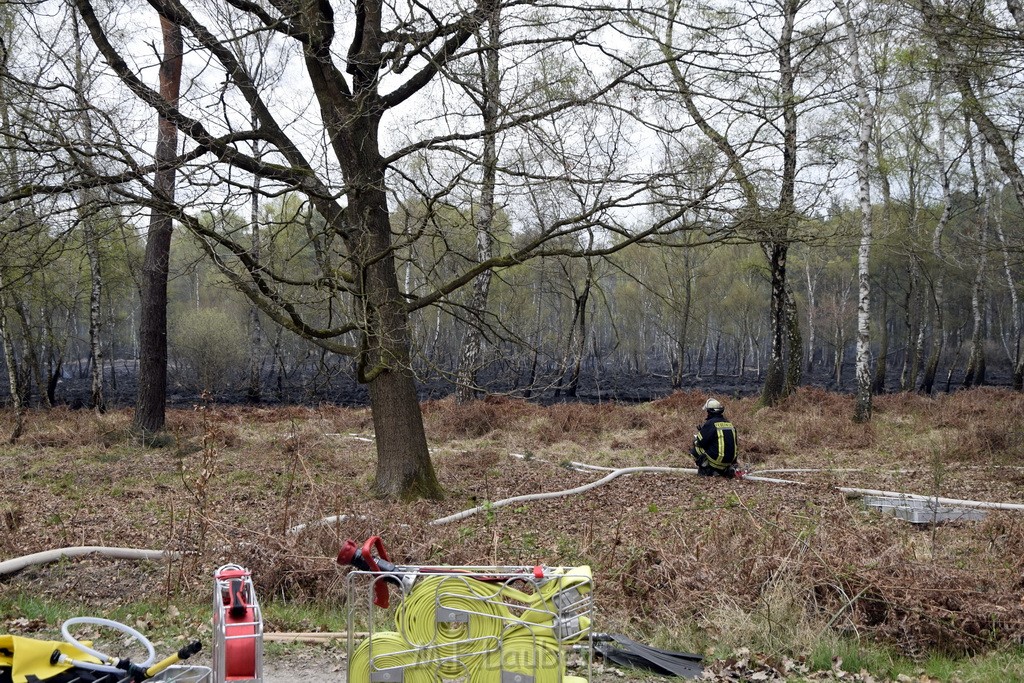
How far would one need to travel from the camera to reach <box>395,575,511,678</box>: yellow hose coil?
3.78 meters

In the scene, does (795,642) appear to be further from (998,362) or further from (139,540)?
(998,362)

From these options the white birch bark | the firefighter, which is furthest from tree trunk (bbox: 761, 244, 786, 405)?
the firefighter

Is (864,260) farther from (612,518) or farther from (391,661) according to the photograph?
(391,661)

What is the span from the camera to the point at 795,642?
577 centimetres

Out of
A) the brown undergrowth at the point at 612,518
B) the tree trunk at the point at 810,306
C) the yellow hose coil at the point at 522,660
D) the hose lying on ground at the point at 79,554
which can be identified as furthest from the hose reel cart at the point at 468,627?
the tree trunk at the point at 810,306

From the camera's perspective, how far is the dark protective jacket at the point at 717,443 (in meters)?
13.0

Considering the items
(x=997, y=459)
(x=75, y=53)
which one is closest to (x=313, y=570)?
(x=75, y=53)

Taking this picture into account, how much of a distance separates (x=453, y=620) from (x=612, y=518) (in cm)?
684

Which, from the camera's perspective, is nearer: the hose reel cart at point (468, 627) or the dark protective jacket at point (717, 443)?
the hose reel cart at point (468, 627)

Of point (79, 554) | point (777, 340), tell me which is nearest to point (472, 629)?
point (79, 554)

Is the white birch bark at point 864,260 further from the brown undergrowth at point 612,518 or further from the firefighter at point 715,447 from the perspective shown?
the firefighter at point 715,447

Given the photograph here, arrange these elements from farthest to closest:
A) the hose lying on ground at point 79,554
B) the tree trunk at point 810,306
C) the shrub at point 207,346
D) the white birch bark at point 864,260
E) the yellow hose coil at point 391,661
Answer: the tree trunk at point 810,306 → the shrub at point 207,346 → the white birch bark at point 864,260 → the hose lying on ground at point 79,554 → the yellow hose coil at point 391,661

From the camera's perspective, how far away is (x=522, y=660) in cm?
379

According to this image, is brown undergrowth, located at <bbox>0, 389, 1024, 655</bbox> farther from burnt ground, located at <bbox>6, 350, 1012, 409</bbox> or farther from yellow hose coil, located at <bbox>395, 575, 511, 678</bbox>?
burnt ground, located at <bbox>6, 350, 1012, 409</bbox>
